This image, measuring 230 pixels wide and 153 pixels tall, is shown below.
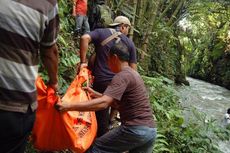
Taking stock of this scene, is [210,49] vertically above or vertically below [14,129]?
below

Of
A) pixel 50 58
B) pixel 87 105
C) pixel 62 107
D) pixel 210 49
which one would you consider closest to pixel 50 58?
pixel 50 58

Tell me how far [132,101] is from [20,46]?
1786mm

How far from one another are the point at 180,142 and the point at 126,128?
11.4 ft

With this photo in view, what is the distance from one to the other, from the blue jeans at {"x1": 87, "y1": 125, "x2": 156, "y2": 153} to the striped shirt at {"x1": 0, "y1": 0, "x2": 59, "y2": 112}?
1.56 metres

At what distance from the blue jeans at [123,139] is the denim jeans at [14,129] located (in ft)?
4.88

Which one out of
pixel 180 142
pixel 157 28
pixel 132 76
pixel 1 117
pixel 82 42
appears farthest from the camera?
pixel 157 28

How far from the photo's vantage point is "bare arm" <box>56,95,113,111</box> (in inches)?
138

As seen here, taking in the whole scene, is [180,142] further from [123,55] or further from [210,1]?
[210,1]

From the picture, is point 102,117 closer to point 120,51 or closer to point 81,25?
point 120,51

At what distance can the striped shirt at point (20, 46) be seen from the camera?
2.31 m

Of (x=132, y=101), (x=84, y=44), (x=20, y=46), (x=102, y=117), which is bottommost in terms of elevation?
(x=102, y=117)

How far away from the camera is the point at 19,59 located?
2.37m

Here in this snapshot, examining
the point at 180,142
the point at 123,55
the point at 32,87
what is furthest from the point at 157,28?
the point at 32,87

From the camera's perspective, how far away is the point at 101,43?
5.11m
